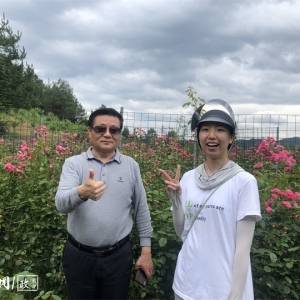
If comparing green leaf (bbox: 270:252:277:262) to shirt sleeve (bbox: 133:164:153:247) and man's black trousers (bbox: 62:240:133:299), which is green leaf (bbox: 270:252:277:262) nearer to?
shirt sleeve (bbox: 133:164:153:247)

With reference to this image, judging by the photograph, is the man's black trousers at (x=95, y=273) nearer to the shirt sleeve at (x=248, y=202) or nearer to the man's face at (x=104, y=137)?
the man's face at (x=104, y=137)

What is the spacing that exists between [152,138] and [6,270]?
3.07 meters

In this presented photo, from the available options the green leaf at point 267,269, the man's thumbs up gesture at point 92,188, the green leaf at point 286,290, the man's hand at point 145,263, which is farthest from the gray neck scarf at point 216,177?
the green leaf at point 286,290

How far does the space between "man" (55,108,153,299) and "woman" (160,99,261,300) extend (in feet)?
1.23

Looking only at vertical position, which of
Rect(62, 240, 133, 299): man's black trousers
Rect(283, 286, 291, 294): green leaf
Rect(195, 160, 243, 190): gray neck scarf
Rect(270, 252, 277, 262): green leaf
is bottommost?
Rect(283, 286, 291, 294): green leaf

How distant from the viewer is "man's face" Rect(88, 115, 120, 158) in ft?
5.48

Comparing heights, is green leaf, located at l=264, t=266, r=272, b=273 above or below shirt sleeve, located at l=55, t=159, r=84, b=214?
below

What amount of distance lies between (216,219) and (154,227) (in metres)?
0.97

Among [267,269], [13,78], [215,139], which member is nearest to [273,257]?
[267,269]

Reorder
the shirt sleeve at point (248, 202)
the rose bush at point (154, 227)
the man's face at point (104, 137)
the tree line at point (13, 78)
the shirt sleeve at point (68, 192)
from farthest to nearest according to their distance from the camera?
the tree line at point (13, 78) < the rose bush at point (154, 227) < the man's face at point (104, 137) < the shirt sleeve at point (68, 192) < the shirt sleeve at point (248, 202)

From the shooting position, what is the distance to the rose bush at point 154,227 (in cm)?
188

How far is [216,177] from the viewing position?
1294mm

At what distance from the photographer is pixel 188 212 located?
1341 millimetres

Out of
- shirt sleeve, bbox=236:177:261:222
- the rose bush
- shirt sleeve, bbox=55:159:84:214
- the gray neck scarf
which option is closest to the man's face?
shirt sleeve, bbox=55:159:84:214
